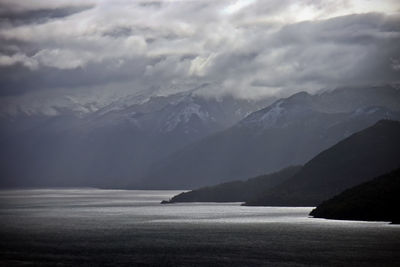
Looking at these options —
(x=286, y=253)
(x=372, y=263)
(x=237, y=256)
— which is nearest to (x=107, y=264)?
(x=237, y=256)

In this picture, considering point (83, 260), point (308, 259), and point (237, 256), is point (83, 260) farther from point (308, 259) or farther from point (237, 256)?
point (308, 259)

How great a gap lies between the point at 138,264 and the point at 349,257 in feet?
187

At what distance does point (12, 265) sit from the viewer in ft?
573

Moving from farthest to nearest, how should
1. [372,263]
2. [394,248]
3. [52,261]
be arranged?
1. [394,248]
2. [52,261]
3. [372,263]

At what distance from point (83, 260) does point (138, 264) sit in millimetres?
17665

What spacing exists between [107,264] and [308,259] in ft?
176

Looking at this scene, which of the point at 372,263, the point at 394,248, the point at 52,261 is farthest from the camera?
the point at 394,248

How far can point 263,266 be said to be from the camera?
173 metres

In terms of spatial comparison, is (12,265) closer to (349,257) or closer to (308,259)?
(308,259)

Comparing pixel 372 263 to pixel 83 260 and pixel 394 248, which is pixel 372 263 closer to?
pixel 394 248

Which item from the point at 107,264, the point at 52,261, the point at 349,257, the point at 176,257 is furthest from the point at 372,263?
the point at 52,261

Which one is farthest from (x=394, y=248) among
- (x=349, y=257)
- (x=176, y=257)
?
(x=176, y=257)

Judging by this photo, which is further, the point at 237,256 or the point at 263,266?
the point at 237,256

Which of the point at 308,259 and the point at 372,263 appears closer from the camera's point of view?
the point at 372,263
